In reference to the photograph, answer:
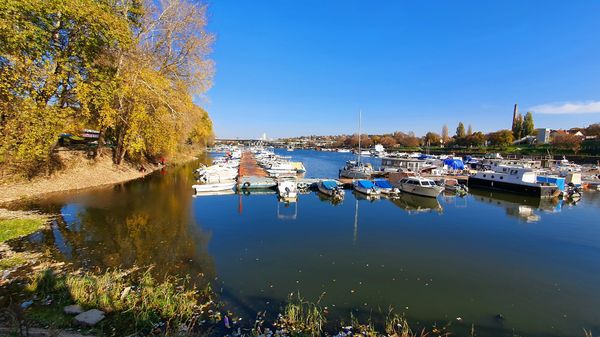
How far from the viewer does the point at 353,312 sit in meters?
8.90

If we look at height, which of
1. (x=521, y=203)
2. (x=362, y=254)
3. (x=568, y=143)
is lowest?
(x=521, y=203)

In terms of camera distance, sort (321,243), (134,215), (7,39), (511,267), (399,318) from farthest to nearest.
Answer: (134,215) → (7,39) → (321,243) → (511,267) → (399,318)

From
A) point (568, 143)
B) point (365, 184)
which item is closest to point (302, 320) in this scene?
point (365, 184)

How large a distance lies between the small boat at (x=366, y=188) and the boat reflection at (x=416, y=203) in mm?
2019

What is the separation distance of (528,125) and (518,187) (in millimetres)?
112391

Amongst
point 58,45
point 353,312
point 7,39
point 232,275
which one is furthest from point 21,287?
point 58,45

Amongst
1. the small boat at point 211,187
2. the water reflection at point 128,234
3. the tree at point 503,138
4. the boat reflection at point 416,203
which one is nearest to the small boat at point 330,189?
the boat reflection at point 416,203

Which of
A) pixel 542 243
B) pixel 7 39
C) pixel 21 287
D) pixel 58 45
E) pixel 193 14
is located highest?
pixel 193 14

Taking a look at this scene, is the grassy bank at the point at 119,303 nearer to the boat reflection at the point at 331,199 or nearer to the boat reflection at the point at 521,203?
the boat reflection at the point at 331,199

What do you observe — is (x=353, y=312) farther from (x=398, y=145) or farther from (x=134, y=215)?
(x=398, y=145)

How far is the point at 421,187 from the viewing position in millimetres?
32000

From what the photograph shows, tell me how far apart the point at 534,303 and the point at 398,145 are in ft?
610

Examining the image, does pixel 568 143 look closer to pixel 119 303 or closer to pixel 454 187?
pixel 454 187

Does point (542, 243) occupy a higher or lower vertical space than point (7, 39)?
lower
